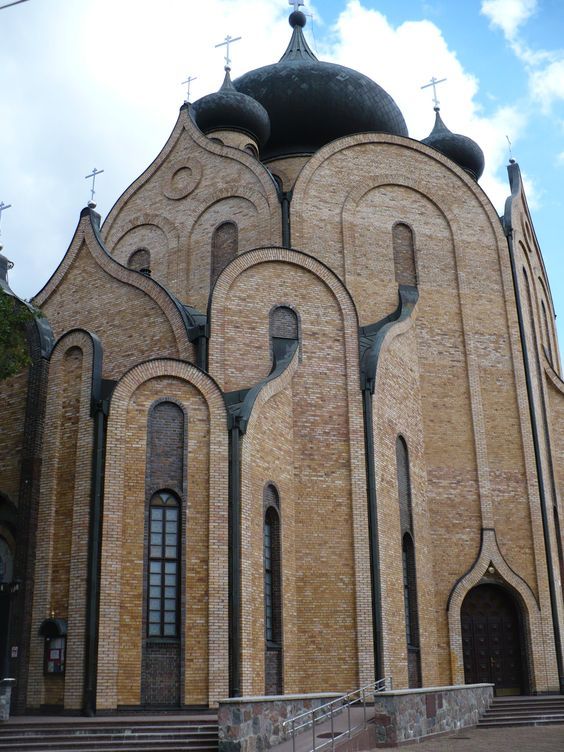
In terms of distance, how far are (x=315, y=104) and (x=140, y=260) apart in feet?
21.7

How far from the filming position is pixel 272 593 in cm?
1669

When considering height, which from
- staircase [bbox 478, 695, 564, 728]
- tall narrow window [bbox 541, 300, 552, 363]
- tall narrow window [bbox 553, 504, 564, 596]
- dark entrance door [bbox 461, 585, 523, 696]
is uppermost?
tall narrow window [bbox 541, 300, 552, 363]

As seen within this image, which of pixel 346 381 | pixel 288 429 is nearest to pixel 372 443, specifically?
pixel 346 381

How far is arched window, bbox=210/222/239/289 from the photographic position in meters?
22.5

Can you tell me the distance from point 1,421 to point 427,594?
937 cm

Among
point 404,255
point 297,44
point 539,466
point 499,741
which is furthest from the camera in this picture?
point 297,44

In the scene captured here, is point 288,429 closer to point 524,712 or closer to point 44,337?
point 44,337

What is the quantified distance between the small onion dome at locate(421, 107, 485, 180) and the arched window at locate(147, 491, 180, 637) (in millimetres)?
15272

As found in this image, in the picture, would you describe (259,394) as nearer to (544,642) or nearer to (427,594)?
(427,594)

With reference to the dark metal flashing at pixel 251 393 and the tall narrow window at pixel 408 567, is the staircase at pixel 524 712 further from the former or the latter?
the dark metal flashing at pixel 251 393

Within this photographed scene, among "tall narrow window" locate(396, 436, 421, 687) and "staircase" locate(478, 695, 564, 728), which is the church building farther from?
"staircase" locate(478, 695, 564, 728)

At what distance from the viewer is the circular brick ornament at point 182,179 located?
77.4ft

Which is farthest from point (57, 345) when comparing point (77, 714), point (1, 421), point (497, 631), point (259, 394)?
point (497, 631)

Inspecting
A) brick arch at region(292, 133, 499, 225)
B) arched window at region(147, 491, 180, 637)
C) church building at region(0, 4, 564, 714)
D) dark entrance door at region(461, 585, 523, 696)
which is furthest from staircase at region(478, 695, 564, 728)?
brick arch at region(292, 133, 499, 225)
